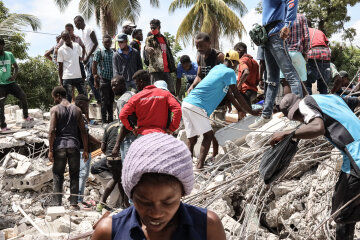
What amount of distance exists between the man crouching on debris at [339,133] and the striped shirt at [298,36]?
2127mm

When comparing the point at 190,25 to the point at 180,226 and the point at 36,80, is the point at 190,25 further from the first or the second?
the point at 180,226

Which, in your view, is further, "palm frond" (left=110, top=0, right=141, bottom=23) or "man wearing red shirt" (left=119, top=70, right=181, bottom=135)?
"palm frond" (left=110, top=0, right=141, bottom=23)

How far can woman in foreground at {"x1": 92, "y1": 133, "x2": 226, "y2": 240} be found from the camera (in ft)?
3.82

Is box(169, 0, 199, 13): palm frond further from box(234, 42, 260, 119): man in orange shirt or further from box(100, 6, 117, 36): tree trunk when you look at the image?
box(234, 42, 260, 119): man in orange shirt

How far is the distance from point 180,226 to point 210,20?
18.8 m

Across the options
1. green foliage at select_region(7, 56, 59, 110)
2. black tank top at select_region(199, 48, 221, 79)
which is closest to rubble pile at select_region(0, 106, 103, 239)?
black tank top at select_region(199, 48, 221, 79)

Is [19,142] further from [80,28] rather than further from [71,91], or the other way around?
[80,28]

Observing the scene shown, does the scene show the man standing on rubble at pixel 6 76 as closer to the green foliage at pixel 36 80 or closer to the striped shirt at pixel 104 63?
the striped shirt at pixel 104 63

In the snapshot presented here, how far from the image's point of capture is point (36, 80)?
50.9 ft

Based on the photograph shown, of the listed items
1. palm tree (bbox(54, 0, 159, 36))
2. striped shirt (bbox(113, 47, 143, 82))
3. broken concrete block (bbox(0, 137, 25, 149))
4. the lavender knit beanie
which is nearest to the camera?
the lavender knit beanie

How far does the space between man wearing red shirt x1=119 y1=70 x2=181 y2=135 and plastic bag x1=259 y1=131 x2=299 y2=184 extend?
1.64m

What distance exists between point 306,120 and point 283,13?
217 cm

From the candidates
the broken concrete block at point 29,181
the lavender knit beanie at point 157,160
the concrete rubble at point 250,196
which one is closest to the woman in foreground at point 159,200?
the lavender knit beanie at point 157,160

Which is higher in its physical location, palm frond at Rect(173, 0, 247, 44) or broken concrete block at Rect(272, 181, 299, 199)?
palm frond at Rect(173, 0, 247, 44)
